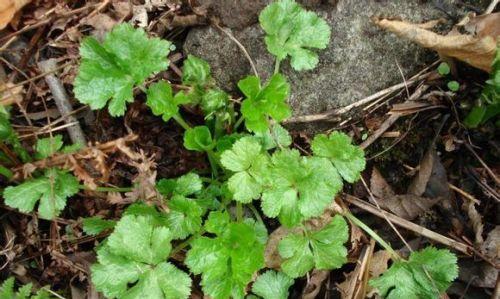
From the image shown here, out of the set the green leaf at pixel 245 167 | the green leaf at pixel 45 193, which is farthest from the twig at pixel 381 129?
the green leaf at pixel 45 193

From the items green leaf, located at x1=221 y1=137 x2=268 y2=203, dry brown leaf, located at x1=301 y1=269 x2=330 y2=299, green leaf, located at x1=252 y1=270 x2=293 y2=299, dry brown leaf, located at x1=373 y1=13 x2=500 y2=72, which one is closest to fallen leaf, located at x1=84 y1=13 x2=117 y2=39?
green leaf, located at x1=221 y1=137 x2=268 y2=203

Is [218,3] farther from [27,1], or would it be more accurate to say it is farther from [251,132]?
[27,1]

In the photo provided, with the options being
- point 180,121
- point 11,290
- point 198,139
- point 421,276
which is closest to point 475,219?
point 421,276

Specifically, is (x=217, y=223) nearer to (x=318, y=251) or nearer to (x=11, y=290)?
(x=318, y=251)

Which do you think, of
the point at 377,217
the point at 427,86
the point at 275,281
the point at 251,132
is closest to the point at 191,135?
the point at 251,132

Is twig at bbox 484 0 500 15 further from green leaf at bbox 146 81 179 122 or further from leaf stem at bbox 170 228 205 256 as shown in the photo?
leaf stem at bbox 170 228 205 256

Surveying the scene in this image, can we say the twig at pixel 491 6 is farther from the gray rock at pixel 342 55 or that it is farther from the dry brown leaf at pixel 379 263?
the dry brown leaf at pixel 379 263
